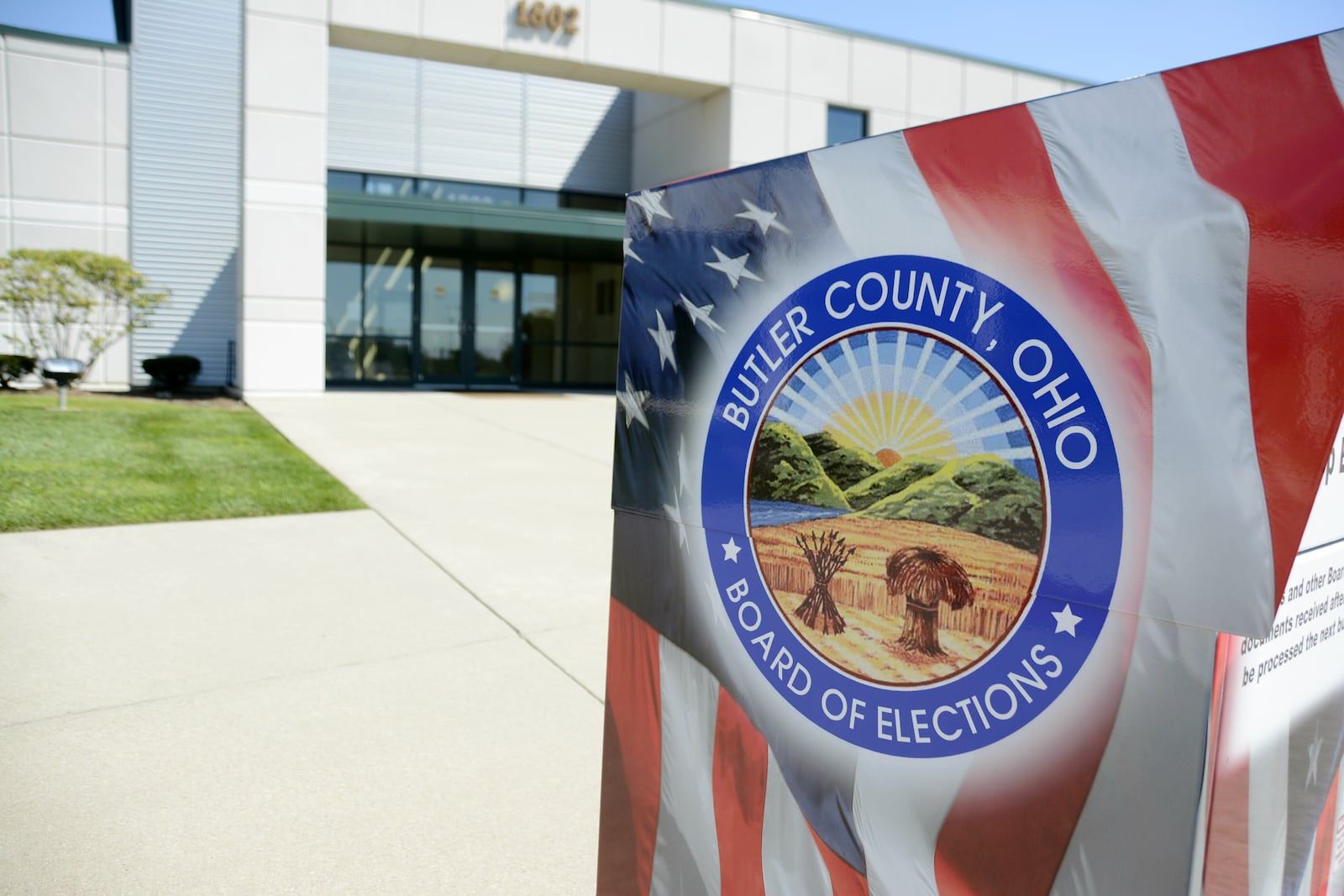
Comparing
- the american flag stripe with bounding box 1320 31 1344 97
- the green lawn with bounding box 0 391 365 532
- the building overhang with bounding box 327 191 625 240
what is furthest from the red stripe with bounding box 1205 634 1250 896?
the building overhang with bounding box 327 191 625 240

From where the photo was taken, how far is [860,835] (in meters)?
1.63

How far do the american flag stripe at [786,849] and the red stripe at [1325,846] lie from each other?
30.5 inches

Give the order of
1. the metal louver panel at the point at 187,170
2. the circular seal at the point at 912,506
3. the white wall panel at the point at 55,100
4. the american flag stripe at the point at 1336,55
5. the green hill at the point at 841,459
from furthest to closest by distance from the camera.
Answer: the metal louver panel at the point at 187,170
the white wall panel at the point at 55,100
the green hill at the point at 841,459
the circular seal at the point at 912,506
the american flag stripe at the point at 1336,55

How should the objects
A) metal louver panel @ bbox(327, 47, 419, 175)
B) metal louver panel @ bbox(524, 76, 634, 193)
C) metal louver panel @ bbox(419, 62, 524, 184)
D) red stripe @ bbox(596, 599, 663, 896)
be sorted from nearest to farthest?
red stripe @ bbox(596, 599, 663, 896), metal louver panel @ bbox(327, 47, 419, 175), metal louver panel @ bbox(419, 62, 524, 184), metal louver panel @ bbox(524, 76, 634, 193)

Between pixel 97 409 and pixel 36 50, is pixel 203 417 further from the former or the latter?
pixel 36 50

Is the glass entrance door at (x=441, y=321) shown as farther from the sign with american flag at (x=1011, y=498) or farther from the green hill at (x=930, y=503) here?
the green hill at (x=930, y=503)

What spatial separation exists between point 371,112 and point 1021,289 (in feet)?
73.6

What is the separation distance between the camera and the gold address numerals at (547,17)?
1709cm

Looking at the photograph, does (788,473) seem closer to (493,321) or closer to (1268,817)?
(1268,817)

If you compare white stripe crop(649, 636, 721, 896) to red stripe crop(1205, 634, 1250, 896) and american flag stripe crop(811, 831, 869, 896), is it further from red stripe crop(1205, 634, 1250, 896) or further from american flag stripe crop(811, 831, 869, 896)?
red stripe crop(1205, 634, 1250, 896)

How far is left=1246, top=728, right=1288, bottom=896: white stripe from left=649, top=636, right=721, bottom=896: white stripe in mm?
865

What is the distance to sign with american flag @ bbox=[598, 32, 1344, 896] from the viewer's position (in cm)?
120

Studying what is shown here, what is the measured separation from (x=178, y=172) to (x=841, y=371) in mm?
22463

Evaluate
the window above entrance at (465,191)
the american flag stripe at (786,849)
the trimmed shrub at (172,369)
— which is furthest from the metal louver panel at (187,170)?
the american flag stripe at (786,849)
